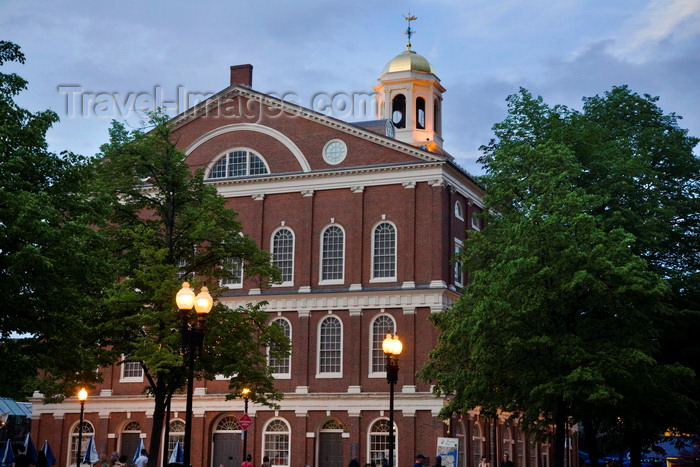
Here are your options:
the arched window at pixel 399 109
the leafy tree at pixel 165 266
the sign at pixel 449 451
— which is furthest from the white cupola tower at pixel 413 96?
the sign at pixel 449 451

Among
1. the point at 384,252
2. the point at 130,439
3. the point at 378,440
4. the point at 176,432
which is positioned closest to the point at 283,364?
the point at 378,440

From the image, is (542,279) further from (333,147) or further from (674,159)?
(333,147)

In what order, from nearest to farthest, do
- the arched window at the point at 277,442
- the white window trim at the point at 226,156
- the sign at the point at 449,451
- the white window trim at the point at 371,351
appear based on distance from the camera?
the sign at the point at 449,451, the white window trim at the point at 371,351, the arched window at the point at 277,442, the white window trim at the point at 226,156

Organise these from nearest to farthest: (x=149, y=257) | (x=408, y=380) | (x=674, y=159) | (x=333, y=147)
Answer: (x=149, y=257) < (x=674, y=159) < (x=408, y=380) < (x=333, y=147)

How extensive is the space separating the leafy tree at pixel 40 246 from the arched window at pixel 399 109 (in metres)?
38.6

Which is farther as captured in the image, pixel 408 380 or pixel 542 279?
pixel 408 380

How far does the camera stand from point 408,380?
161ft

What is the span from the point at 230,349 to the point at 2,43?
14.3m

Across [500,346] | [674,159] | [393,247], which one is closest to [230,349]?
[500,346]

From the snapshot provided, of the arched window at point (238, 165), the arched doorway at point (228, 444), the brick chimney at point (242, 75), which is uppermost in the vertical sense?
the brick chimney at point (242, 75)

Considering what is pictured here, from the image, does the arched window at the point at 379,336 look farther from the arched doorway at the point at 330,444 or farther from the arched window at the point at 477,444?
the arched window at the point at 477,444

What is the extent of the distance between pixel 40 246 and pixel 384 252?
91.0 ft

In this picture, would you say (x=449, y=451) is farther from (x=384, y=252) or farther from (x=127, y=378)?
(x=127, y=378)

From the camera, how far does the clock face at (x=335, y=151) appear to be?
2104 inches
